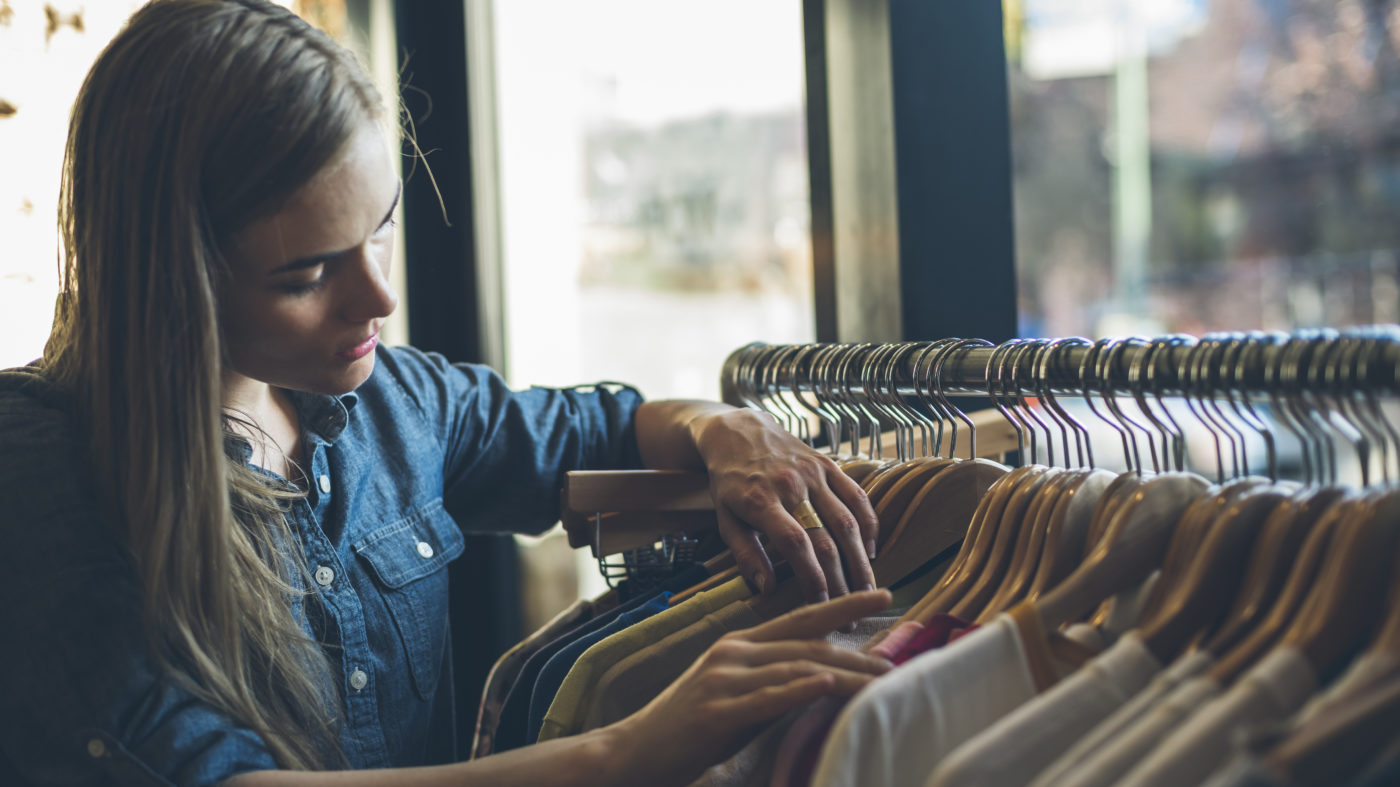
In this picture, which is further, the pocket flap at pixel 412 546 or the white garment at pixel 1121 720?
the pocket flap at pixel 412 546

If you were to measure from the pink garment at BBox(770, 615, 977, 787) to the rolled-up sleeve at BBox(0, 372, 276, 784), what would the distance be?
43cm

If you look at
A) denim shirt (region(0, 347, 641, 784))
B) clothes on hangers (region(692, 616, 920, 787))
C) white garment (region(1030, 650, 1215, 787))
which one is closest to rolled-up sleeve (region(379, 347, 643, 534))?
denim shirt (region(0, 347, 641, 784))

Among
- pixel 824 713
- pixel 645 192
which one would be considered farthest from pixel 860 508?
pixel 645 192

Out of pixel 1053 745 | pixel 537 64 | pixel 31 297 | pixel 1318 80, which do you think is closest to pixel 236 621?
pixel 1053 745

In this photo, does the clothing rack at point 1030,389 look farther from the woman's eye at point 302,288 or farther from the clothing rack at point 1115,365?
the woman's eye at point 302,288

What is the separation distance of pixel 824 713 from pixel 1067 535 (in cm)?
22

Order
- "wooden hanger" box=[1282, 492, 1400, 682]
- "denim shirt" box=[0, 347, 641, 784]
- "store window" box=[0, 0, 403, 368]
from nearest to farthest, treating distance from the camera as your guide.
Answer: "wooden hanger" box=[1282, 492, 1400, 682] → "denim shirt" box=[0, 347, 641, 784] → "store window" box=[0, 0, 403, 368]

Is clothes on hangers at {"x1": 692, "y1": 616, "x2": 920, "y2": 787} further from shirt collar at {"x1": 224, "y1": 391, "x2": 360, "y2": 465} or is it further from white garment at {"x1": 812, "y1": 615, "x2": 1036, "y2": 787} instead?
shirt collar at {"x1": 224, "y1": 391, "x2": 360, "y2": 465}

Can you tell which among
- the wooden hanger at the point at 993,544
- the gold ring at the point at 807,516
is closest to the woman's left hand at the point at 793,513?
the gold ring at the point at 807,516

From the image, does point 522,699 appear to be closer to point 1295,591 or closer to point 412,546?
point 412,546

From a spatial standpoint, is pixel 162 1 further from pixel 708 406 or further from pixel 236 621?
pixel 708 406

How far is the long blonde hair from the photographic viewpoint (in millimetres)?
789

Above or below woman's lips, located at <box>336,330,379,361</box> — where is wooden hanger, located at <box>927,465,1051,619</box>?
below

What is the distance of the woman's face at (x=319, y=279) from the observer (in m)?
0.82
